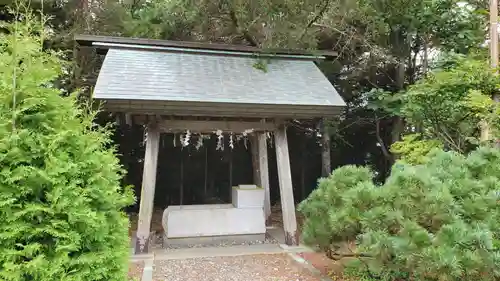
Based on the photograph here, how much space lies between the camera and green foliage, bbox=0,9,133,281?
201cm

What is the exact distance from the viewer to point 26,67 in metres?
2.26

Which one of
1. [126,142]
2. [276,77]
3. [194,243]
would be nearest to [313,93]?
[276,77]

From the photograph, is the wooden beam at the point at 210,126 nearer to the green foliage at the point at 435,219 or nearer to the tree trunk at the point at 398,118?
the green foliage at the point at 435,219

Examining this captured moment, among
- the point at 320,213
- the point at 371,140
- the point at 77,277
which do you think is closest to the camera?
the point at 77,277

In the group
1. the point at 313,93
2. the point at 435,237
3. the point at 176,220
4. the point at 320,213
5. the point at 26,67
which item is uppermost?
the point at 26,67

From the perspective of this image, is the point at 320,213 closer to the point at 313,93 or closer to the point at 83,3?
the point at 313,93

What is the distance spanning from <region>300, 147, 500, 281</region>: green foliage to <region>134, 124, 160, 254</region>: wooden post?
288 centimetres

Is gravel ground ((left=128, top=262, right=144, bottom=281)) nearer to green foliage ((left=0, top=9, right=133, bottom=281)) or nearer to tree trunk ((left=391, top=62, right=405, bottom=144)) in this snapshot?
green foliage ((left=0, top=9, right=133, bottom=281))

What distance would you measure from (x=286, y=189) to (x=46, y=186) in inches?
169

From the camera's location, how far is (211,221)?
6.28 m

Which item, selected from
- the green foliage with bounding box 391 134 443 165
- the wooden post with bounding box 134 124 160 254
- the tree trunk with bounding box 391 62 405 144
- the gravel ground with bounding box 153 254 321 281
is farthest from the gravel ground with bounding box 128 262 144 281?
the tree trunk with bounding box 391 62 405 144

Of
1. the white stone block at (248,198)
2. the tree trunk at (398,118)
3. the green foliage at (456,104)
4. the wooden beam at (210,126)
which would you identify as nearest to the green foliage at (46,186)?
the wooden beam at (210,126)

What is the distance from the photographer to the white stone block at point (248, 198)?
254 inches

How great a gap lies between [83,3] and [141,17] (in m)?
1.50
